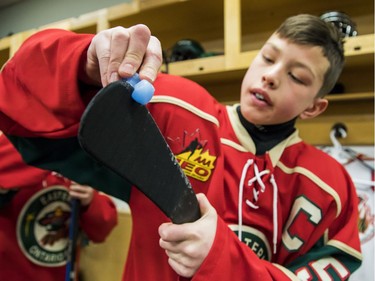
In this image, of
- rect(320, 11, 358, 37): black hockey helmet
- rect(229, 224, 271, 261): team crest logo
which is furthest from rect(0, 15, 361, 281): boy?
rect(320, 11, 358, 37): black hockey helmet

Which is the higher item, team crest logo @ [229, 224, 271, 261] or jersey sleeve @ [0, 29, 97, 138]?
jersey sleeve @ [0, 29, 97, 138]

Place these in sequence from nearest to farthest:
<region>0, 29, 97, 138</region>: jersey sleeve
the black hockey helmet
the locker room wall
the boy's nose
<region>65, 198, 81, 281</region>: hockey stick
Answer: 1. <region>0, 29, 97, 138</region>: jersey sleeve
2. the boy's nose
3. <region>65, 198, 81, 281</region>: hockey stick
4. the black hockey helmet
5. the locker room wall

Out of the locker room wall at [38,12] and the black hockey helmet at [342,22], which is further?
the locker room wall at [38,12]

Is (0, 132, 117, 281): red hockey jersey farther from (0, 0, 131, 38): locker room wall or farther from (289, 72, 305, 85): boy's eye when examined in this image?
(0, 0, 131, 38): locker room wall

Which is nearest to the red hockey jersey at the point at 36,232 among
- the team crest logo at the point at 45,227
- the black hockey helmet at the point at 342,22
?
the team crest logo at the point at 45,227

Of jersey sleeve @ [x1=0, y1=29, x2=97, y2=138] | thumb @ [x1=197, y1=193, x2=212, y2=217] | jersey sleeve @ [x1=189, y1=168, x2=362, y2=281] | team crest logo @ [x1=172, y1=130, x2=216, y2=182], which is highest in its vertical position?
jersey sleeve @ [x1=0, y1=29, x2=97, y2=138]

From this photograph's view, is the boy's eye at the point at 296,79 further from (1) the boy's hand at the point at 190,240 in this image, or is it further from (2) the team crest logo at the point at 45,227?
(2) the team crest logo at the point at 45,227

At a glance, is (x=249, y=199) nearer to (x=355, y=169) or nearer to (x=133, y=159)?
(x=133, y=159)

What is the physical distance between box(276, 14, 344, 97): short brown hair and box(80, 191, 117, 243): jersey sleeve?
1.54 ft

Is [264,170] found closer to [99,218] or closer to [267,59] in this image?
[267,59]

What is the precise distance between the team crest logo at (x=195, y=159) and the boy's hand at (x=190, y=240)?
93 millimetres

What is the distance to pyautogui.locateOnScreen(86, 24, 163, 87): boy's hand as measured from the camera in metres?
0.23

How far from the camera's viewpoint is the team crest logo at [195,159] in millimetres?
370

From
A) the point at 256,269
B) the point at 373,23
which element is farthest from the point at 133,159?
the point at 373,23
